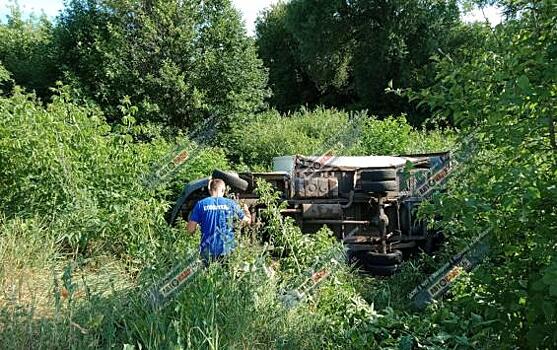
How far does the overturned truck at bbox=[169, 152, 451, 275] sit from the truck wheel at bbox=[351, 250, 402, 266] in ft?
0.04

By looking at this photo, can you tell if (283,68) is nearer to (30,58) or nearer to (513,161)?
(30,58)

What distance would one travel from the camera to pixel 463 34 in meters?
21.9

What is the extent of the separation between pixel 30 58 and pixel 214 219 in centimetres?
1745

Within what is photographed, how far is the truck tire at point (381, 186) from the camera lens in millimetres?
7688

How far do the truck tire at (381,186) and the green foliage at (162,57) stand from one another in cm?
1057

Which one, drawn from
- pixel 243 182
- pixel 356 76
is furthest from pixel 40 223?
pixel 356 76

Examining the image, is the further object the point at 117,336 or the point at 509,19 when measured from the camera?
the point at 117,336

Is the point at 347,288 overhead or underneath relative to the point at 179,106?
underneath

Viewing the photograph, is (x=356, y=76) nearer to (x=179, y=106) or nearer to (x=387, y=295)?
(x=179, y=106)

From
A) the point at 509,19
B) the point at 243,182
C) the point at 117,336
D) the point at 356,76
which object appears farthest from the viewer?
the point at 356,76

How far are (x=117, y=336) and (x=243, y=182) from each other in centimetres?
419

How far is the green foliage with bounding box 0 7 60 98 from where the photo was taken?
19.1 meters

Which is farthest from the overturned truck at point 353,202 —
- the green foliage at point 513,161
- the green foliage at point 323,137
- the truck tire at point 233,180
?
the green foliage at point 323,137

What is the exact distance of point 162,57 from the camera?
18.0 m
